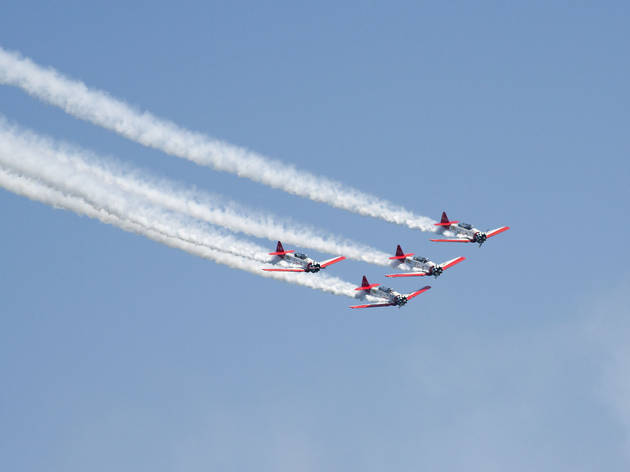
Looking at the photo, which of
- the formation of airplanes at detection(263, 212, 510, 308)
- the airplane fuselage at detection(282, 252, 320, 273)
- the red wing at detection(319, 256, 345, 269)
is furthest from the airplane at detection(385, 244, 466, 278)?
the airplane fuselage at detection(282, 252, 320, 273)

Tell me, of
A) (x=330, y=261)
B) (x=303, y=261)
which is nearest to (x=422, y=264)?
(x=330, y=261)

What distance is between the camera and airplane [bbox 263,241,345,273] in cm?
10825

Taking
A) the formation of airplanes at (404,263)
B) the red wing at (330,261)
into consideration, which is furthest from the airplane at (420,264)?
the red wing at (330,261)

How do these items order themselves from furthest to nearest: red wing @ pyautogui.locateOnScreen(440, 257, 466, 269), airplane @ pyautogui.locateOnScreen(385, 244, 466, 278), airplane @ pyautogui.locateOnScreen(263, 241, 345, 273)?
red wing @ pyautogui.locateOnScreen(440, 257, 466, 269), airplane @ pyautogui.locateOnScreen(385, 244, 466, 278), airplane @ pyautogui.locateOnScreen(263, 241, 345, 273)

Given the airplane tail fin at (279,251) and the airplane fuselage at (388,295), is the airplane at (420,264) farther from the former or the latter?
the airplane tail fin at (279,251)

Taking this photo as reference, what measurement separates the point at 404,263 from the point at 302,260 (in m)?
9.85

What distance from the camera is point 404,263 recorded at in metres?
113

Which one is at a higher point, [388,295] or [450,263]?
[450,263]

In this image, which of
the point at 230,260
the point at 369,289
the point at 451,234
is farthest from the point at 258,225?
the point at 451,234

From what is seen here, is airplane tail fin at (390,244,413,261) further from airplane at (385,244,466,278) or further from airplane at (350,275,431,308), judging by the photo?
airplane at (350,275,431,308)

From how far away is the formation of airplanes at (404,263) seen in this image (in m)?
109

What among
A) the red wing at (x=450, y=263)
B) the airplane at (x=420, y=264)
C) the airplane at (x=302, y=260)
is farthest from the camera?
the red wing at (x=450, y=263)

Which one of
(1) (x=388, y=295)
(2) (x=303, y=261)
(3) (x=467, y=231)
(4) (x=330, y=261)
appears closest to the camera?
(2) (x=303, y=261)

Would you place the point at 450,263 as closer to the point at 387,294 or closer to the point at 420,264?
the point at 420,264
